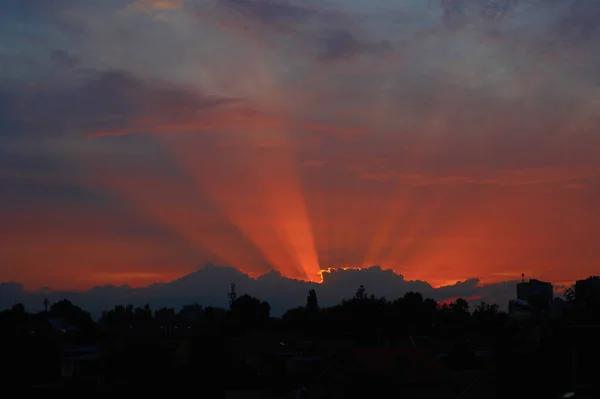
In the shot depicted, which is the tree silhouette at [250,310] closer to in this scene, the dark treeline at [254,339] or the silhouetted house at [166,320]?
the dark treeline at [254,339]

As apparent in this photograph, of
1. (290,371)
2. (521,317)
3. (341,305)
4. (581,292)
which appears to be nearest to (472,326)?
(581,292)

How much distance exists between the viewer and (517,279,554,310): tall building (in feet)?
129

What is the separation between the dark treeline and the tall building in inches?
52.5

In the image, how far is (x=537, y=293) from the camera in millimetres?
41312

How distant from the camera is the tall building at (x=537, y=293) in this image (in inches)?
1549

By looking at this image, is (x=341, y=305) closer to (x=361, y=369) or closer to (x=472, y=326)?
(x=472, y=326)

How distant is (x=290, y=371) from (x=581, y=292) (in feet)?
166

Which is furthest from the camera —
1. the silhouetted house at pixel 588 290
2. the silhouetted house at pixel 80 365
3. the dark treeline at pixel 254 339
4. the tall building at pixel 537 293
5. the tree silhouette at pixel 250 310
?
the tree silhouette at pixel 250 310

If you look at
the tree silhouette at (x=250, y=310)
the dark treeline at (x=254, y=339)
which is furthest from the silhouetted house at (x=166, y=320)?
the tree silhouette at (x=250, y=310)

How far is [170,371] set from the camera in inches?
2159

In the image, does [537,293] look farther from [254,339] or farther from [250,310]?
[250,310]

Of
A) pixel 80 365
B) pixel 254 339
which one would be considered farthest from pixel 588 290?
pixel 80 365

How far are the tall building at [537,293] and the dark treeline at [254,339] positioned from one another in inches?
52.5

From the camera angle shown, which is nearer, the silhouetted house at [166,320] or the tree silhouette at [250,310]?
the silhouetted house at [166,320]
